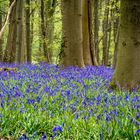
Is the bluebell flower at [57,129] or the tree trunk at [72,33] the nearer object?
the bluebell flower at [57,129]

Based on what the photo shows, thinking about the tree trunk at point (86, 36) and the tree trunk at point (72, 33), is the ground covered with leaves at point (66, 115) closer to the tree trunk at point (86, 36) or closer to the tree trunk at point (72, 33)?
the tree trunk at point (72, 33)

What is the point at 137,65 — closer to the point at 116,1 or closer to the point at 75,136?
the point at 75,136

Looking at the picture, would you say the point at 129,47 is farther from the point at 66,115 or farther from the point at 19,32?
the point at 19,32

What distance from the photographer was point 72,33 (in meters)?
13.1

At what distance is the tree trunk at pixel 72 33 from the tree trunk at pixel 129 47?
4.95m

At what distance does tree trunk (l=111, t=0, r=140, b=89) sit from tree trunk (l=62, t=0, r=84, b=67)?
4952 mm

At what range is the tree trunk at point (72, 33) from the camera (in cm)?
1309

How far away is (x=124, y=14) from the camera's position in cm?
823

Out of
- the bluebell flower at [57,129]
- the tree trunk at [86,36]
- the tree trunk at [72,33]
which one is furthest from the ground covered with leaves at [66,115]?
the tree trunk at [86,36]

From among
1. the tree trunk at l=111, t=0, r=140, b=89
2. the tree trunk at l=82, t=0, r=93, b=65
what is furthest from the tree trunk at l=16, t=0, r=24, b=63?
the tree trunk at l=111, t=0, r=140, b=89

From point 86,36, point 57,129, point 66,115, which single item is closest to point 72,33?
point 86,36

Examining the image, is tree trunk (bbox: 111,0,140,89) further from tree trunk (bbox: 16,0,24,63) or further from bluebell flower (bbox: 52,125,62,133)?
tree trunk (bbox: 16,0,24,63)

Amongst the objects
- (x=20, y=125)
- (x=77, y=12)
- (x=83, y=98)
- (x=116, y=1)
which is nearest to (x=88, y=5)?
(x=77, y=12)

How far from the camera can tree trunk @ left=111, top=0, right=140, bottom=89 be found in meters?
8.09
